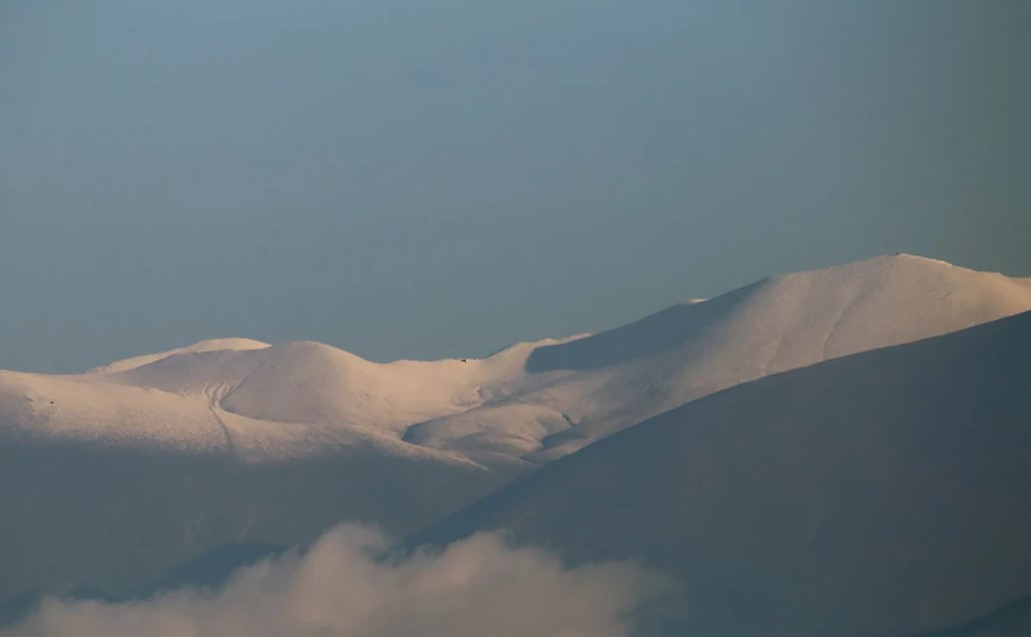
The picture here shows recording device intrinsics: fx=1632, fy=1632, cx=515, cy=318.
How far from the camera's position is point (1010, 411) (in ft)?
471

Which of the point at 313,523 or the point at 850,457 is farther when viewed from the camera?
the point at 313,523

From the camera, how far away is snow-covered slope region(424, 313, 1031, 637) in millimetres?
134000

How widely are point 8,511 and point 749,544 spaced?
94173 mm

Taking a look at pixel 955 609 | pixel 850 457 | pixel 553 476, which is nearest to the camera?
pixel 955 609

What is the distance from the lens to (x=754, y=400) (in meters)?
169

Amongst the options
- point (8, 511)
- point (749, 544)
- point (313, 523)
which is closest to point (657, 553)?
point (749, 544)

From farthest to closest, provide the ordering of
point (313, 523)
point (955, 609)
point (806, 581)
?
point (313, 523), point (806, 581), point (955, 609)

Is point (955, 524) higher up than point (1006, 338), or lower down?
lower down

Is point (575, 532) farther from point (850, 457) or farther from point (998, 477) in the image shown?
point (998, 477)

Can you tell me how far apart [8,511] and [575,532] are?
74446 mm

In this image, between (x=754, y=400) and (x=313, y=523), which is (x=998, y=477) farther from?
(x=313, y=523)

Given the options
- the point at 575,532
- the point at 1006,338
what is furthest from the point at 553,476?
the point at 1006,338

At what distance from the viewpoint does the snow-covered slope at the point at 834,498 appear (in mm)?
134000

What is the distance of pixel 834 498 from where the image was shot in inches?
5842
